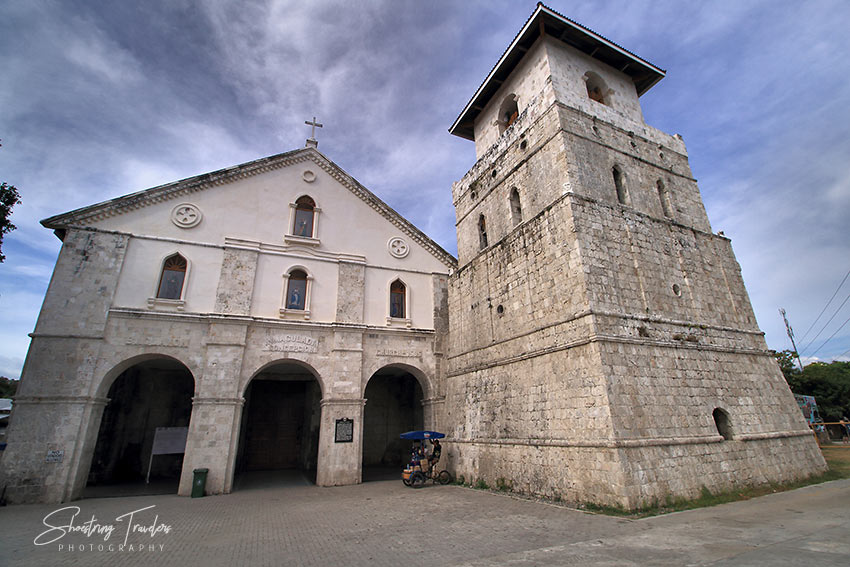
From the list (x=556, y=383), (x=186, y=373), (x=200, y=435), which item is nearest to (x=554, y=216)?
(x=556, y=383)

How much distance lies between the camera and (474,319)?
15781 millimetres

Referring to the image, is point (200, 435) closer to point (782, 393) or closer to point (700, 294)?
point (700, 294)

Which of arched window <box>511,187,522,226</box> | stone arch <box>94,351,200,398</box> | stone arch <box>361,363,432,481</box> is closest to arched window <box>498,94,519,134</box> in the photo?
arched window <box>511,187,522,226</box>

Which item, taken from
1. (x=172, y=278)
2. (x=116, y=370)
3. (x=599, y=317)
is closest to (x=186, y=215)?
(x=172, y=278)

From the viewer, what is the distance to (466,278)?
16984 millimetres

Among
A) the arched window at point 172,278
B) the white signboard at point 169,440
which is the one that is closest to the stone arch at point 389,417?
the white signboard at point 169,440

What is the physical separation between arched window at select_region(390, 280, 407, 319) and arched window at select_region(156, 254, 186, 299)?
26.7ft

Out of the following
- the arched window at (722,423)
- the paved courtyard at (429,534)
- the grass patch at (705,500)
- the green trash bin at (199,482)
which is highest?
the arched window at (722,423)

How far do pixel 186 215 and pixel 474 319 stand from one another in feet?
39.8

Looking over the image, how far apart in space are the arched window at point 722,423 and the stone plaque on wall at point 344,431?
11.6 meters

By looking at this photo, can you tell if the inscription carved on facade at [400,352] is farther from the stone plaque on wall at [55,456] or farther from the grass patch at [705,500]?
the stone plaque on wall at [55,456]

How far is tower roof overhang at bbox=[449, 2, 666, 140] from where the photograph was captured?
46.9 feet

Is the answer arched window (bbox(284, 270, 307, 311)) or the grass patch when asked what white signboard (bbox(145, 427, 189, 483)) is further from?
the grass patch

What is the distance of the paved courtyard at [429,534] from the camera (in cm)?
592
